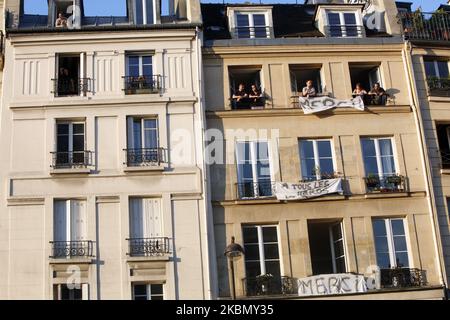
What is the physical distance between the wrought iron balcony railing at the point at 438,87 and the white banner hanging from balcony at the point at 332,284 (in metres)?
6.68

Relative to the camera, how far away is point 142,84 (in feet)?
73.0

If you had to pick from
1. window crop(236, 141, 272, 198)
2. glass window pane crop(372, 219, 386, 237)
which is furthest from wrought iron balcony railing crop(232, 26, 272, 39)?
glass window pane crop(372, 219, 386, 237)

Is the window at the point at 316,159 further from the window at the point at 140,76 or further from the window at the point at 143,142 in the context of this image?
the window at the point at 140,76

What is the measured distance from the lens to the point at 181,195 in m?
20.9

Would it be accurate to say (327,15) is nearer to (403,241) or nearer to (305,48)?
(305,48)

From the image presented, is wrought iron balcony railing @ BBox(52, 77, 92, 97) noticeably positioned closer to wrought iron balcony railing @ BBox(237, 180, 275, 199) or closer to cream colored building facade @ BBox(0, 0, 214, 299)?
cream colored building facade @ BBox(0, 0, 214, 299)

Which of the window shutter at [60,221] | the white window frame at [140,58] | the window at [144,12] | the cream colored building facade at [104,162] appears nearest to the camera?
the cream colored building facade at [104,162]

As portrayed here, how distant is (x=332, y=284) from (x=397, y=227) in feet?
9.23

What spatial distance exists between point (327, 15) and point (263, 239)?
844 cm

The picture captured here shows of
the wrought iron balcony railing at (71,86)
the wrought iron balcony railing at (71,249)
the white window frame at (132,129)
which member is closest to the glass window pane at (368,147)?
the white window frame at (132,129)

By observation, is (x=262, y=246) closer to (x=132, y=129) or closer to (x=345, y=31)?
(x=132, y=129)

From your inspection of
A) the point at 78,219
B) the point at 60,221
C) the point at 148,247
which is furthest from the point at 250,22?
the point at 60,221

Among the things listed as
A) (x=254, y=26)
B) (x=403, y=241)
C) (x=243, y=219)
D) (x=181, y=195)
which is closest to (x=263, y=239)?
(x=243, y=219)

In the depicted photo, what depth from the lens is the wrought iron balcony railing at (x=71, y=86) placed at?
22078 mm
